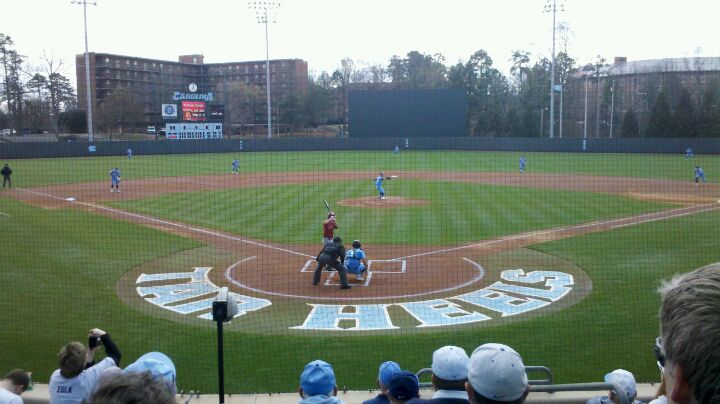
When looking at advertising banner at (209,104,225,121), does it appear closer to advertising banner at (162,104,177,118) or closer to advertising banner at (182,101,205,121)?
advertising banner at (182,101,205,121)

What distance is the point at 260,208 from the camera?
23922 millimetres

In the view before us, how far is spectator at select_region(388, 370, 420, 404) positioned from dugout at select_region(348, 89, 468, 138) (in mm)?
49440

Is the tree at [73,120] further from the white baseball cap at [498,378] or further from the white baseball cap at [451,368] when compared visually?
the white baseball cap at [498,378]

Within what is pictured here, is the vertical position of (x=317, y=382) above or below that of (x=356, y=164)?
below

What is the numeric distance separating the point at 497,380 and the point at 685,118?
47.1 metres

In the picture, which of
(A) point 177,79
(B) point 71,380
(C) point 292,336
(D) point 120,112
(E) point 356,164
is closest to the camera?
(B) point 71,380

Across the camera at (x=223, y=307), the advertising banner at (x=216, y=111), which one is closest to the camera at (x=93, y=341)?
the camera at (x=223, y=307)

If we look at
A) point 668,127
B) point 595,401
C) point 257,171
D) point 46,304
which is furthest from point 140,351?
point 668,127

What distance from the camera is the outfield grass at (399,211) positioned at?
62.2 ft

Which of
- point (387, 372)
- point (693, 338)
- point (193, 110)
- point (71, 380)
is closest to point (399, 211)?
point (387, 372)

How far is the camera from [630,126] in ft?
163

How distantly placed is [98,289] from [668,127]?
140 ft

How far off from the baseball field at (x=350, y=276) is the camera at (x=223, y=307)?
10.4 feet

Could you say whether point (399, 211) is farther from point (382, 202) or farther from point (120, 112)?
point (120, 112)
